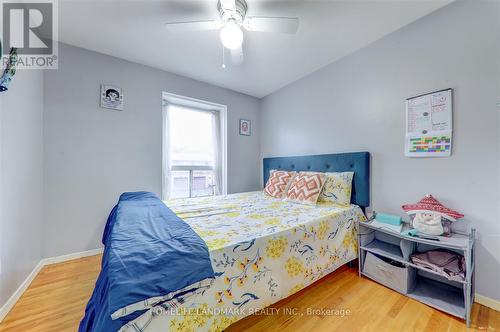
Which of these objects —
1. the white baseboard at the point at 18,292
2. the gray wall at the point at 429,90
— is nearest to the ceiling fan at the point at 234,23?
the gray wall at the point at 429,90

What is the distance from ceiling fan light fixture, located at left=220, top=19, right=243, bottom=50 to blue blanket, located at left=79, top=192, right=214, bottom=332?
1387 mm

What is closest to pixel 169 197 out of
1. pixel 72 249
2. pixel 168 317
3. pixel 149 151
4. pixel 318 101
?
pixel 149 151

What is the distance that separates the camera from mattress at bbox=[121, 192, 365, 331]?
3.10 ft

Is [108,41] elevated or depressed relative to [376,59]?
elevated

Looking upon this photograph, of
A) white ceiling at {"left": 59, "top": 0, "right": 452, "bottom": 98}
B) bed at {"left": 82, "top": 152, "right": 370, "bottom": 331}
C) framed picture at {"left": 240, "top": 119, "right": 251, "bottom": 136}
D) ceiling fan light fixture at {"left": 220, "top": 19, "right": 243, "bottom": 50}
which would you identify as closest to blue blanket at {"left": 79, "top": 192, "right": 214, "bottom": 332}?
bed at {"left": 82, "top": 152, "right": 370, "bottom": 331}

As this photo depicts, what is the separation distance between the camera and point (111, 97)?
2332 mm

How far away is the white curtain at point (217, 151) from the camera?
3.29 m

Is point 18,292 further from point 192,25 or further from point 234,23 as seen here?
point 234,23

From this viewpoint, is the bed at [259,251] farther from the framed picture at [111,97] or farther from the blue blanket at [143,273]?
the framed picture at [111,97]

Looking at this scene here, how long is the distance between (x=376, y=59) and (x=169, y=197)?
314 cm

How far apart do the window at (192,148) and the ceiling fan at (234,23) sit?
147 centimetres

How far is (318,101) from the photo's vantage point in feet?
8.66

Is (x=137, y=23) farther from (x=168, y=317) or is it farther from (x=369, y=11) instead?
(x=168, y=317)

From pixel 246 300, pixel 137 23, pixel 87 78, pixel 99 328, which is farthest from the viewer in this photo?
pixel 87 78
